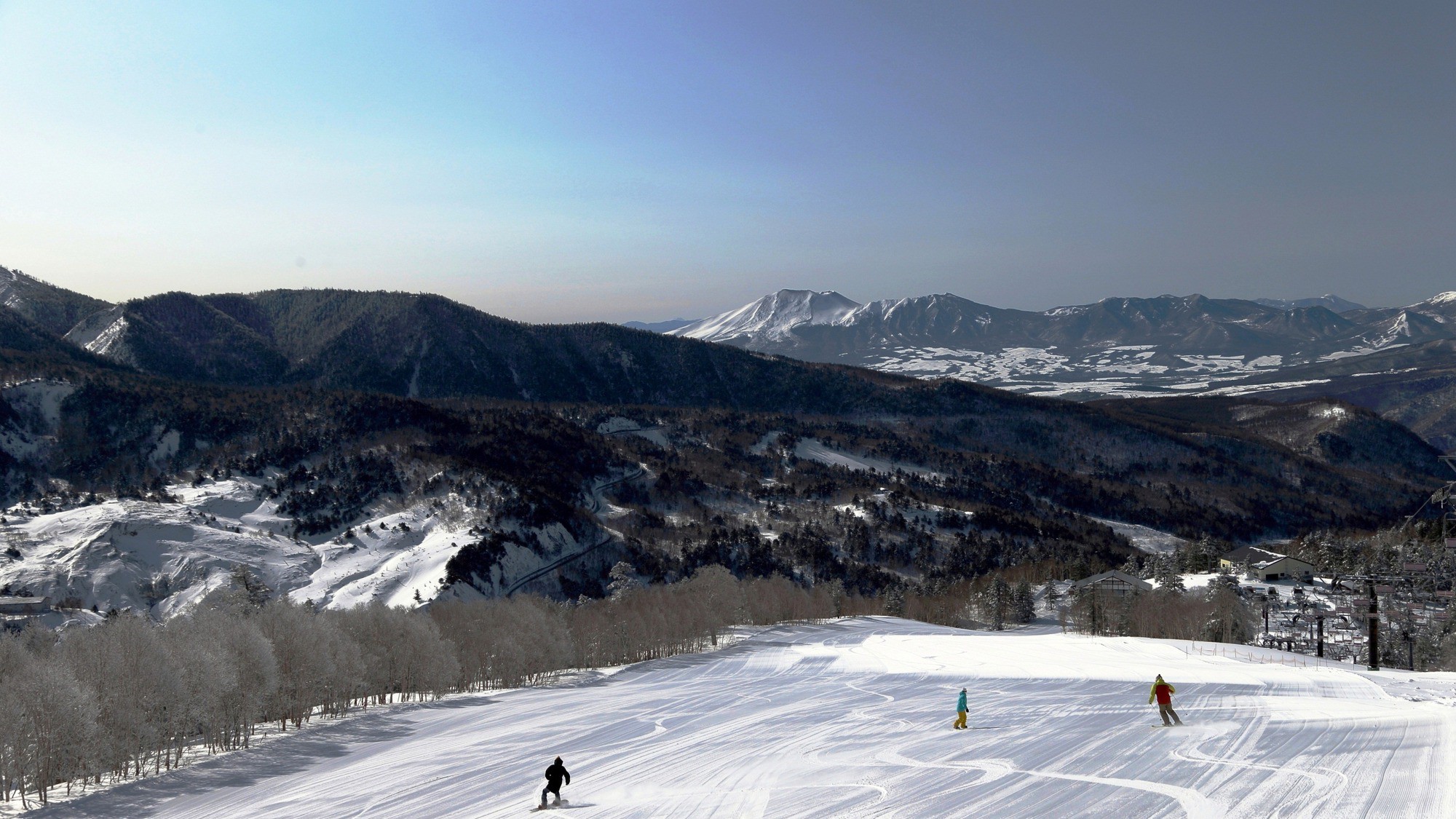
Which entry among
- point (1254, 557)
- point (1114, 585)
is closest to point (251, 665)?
point (1114, 585)

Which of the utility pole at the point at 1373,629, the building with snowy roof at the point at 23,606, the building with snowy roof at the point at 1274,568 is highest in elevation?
the utility pole at the point at 1373,629

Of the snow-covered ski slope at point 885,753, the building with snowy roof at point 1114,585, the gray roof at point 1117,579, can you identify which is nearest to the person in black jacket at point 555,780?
the snow-covered ski slope at point 885,753

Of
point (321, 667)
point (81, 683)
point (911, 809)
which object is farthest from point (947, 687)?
point (81, 683)

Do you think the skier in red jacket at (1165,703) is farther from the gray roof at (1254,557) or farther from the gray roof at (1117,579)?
the gray roof at (1254,557)

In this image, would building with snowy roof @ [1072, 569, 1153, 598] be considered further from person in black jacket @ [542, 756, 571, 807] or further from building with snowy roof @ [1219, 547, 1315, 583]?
person in black jacket @ [542, 756, 571, 807]

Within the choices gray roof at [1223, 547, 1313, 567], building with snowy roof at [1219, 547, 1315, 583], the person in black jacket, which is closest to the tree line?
the person in black jacket

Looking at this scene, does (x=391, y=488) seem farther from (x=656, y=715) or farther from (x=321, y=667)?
(x=656, y=715)
